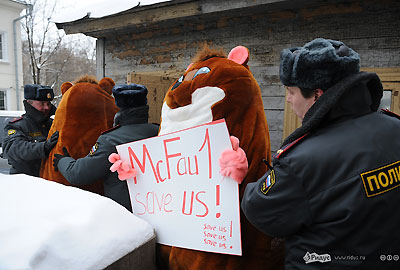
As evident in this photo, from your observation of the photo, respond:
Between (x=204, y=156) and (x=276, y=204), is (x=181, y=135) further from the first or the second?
(x=276, y=204)

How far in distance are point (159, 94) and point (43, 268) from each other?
275 centimetres

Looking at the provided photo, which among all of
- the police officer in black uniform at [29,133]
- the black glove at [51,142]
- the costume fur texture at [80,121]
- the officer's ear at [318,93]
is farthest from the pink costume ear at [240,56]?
the police officer in black uniform at [29,133]

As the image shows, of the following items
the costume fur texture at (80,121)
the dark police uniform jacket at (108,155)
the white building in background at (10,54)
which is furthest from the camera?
the white building in background at (10,54)

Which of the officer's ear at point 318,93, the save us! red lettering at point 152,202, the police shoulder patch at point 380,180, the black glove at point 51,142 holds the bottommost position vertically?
the save us! red lettering at point 152,202

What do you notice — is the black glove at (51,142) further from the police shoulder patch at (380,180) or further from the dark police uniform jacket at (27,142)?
the police shoulder patch at (380,180)

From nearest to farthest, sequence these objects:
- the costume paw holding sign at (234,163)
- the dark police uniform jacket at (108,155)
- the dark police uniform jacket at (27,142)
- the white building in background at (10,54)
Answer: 1. the costume paw holding sign at (234,163)
2. the dark police uniform jacket at (108,155)
3. the dark police uniform jacket at (27,142)
4. the white building in background at (10,54)

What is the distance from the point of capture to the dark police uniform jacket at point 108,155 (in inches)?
78.6

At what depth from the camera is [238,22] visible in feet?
10.8

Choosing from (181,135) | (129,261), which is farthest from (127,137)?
(129,261)

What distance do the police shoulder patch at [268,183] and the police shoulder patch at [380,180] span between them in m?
0.30

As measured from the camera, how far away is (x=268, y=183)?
115 centimetres

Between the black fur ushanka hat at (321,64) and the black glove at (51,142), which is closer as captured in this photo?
the black fur ushanka hat at (321,64)

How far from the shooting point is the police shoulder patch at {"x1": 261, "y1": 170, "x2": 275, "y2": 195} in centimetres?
113

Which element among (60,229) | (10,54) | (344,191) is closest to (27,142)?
(60,229)
